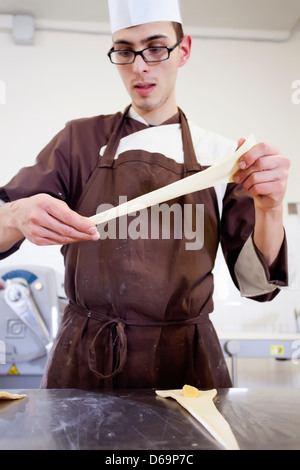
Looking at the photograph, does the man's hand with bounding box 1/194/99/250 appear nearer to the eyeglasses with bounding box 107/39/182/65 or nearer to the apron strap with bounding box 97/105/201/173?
the apron strap with bounding box 97/105/201/173

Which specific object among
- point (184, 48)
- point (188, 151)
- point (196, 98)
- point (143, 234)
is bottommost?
point (143, 234)

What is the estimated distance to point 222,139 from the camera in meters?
1.17

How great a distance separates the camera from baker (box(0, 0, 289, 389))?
0.90 metres

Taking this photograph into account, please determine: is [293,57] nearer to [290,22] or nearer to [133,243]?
[290,22]

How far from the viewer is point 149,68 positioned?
1061 millimetres

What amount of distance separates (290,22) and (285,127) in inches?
26.1

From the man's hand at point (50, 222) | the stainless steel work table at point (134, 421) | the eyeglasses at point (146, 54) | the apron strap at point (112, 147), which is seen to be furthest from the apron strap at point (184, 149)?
the stainless steel work table at point (134, 421)

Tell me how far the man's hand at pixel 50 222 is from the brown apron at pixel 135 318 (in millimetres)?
190

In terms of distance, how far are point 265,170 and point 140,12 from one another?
0.55m

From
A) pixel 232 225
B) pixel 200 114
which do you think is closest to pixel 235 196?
pixel 232 225

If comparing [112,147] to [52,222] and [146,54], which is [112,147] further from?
[52,222]

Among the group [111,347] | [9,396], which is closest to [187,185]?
[111,347]

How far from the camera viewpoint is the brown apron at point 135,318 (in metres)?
0.93

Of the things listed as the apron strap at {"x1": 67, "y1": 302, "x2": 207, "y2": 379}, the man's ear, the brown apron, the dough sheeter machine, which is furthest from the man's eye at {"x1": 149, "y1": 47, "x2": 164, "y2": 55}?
the dough sheeter machine
